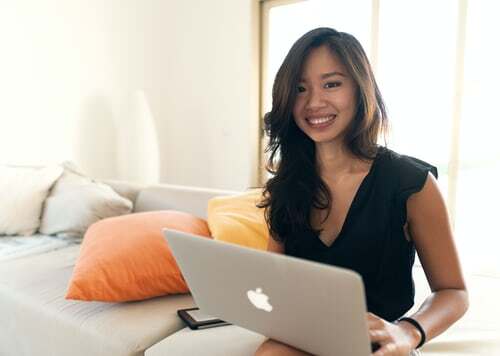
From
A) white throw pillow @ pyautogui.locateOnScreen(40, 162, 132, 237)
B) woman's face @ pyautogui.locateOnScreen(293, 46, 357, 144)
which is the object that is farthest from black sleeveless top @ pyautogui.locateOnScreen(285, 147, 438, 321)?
white throw pillow @ pyautogui.locateOnScreen(40, 162, 132, 237)

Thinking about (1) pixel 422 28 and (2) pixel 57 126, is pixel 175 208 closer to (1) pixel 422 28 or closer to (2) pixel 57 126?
(2) pixel 57 126

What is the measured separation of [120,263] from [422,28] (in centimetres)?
267

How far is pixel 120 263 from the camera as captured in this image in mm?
1260

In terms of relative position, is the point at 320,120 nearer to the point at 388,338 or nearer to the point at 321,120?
the point at 321,120

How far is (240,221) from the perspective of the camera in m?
1.38

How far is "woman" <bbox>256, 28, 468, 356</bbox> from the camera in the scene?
85 centimetres

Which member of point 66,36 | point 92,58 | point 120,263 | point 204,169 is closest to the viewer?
point 120,263

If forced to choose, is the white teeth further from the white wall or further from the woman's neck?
the white wall

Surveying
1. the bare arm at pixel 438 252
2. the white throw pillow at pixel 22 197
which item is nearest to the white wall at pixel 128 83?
the white throw pillow at pixel 22 197

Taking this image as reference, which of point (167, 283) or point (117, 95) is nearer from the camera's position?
point (167, 283)

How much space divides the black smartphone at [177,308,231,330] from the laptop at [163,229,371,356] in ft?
1.03

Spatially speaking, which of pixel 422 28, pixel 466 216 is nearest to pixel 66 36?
pixel 422 28

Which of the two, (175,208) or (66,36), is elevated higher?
(66,36)

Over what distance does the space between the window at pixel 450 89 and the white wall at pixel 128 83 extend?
0.98 m
